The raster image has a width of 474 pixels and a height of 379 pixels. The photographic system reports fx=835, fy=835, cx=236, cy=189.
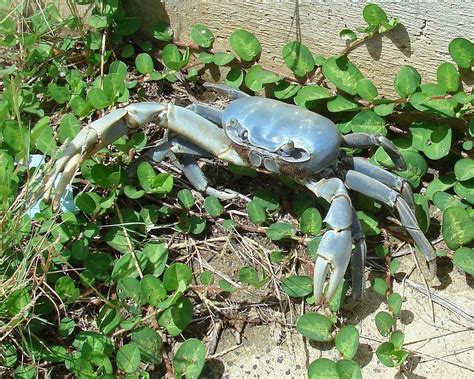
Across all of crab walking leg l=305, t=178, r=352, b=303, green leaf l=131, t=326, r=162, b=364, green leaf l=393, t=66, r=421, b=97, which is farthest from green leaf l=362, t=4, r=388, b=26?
green leaf l=131, t=326, r=162, b=364

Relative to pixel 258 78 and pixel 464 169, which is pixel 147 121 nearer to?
pixel 258 78

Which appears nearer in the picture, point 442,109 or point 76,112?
point 442,109

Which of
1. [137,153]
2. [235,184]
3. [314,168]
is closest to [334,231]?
[314,168]

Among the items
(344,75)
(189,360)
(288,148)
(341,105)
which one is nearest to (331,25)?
(344,75)

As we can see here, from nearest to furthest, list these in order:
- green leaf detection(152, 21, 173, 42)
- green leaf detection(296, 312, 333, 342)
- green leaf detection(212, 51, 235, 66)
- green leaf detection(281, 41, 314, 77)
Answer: green leaf detection(296, 312, 333, 342) → green leaf detection(281, 41, 314, 77) → green leaf detection(212, 51, 235, 66) → green leaf detection(152, 21, 173, 42)

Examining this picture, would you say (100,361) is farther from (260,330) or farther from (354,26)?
(354,26)

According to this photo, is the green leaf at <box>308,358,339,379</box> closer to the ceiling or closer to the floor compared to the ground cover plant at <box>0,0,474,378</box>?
closer to the floor

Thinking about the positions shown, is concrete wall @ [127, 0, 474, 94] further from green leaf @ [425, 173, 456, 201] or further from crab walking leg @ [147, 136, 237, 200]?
crab walking leg @ [147, 136, 237, 200]
